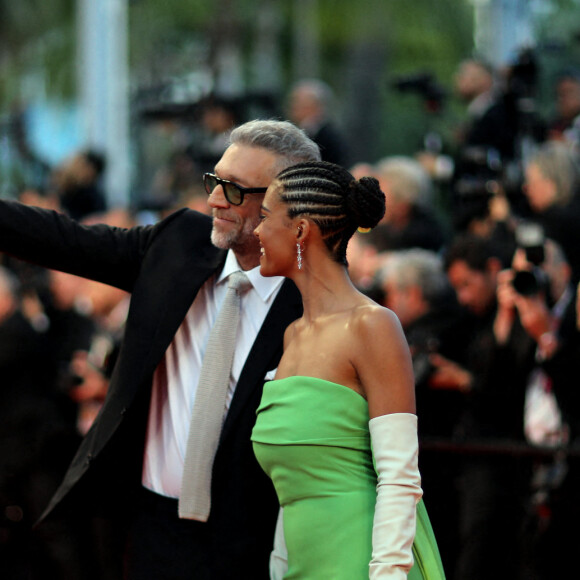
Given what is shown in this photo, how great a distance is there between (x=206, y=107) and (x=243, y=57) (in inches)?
706

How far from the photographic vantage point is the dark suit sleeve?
3.44 m

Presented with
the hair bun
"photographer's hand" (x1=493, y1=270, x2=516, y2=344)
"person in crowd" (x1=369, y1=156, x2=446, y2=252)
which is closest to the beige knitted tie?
A: the hair bun

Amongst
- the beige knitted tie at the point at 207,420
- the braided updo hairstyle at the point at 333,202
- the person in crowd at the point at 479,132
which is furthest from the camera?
the person in crowd at the point at 479,132

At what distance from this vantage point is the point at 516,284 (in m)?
4.89

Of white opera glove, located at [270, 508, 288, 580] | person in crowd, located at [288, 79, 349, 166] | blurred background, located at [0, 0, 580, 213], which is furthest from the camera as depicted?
blurred background, located at [0, 0, 580, 213]

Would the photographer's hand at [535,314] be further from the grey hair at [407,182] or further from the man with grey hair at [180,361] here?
the grey hair at [407,182]

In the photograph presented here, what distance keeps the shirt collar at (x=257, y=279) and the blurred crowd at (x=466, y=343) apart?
0.49m

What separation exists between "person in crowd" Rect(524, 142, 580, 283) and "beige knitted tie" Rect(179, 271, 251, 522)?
3214 millimetres

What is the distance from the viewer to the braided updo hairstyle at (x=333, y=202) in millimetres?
2904

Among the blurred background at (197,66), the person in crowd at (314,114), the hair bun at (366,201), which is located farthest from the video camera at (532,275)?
the person in crowd at (314,114)

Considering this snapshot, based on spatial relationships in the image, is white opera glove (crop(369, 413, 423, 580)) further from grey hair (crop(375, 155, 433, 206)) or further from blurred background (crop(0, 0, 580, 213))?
blurred background (crop(0, 0, 580, 213))

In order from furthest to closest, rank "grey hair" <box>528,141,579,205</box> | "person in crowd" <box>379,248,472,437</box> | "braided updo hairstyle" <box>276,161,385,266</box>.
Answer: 1. "grey hair" <box>528,141,579,205</box>
2. "person in crowd" <box>379,248,472,437</box>
3. "braided updo hairstyle" <box>276,161,385,266</box>

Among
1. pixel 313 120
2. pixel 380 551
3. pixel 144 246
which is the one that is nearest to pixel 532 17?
pixel 313 120

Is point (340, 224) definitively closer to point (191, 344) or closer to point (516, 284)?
point (191, 344)
